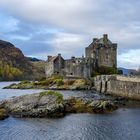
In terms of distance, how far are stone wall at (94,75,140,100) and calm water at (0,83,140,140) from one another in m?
21.2

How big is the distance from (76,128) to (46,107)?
32.0 ft

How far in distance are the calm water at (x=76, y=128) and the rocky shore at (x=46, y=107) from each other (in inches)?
86.3

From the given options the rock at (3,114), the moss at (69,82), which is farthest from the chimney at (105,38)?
the rock at (3,114)

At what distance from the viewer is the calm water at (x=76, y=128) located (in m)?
38.5

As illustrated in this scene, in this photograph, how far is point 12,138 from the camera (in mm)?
38094

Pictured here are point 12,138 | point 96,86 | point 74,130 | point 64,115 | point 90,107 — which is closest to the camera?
point 12,138

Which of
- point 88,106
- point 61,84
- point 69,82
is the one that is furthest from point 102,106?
point 69,82

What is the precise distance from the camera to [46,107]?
51.6m

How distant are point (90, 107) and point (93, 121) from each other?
9.26 m

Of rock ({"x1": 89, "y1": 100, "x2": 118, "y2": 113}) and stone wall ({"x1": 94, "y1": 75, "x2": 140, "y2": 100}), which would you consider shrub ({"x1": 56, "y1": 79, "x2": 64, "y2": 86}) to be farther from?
rock ({"x1": 89, "y1": 100, "x2": 118, "y2": 113})

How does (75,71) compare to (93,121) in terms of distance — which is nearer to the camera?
(93,121)

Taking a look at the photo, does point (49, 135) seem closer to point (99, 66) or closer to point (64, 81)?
point (64, 81)

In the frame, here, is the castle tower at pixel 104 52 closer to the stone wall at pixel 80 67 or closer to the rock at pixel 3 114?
the stone wall at pixel 80 67

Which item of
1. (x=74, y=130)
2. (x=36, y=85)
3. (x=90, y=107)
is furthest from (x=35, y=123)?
(x=36, y=85)
